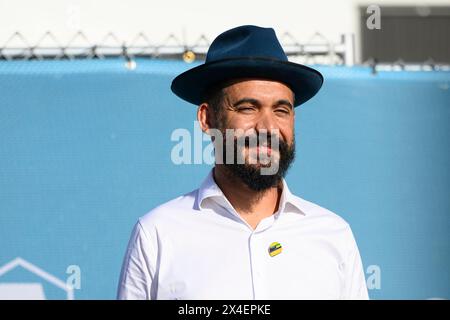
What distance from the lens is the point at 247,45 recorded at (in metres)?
2.99

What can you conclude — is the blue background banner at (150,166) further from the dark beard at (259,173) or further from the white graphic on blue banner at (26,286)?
the dark beard at (259,173)

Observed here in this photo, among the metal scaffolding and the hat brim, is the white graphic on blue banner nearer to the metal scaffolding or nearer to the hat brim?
the metal scaffolding

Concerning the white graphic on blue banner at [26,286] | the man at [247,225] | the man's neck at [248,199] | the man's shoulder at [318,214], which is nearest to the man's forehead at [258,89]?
the man at [247,225]

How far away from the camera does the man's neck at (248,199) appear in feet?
9.55

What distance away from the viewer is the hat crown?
9.75 feet

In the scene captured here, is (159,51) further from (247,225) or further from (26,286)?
(247,225)

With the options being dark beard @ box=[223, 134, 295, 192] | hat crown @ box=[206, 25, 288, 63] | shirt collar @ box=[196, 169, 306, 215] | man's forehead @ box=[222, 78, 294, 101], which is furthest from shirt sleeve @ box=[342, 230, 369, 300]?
hat crown @ box=[206, 25, 288, 63]

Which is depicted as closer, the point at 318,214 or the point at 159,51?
the point at 318,214

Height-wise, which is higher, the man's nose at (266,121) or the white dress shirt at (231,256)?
the man's nose at (266,121)

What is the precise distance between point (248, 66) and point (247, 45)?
0.47ft

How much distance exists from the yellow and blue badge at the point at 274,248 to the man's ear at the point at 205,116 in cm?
50

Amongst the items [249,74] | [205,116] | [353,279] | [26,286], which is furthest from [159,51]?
[353,279]

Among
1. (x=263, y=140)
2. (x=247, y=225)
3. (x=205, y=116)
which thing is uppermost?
(x=205, y=116)
